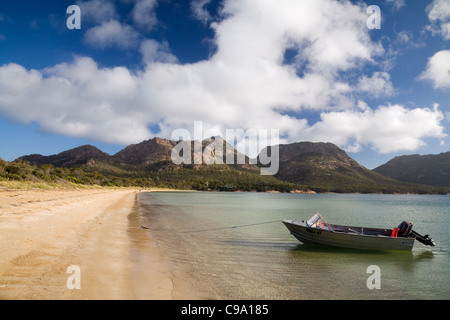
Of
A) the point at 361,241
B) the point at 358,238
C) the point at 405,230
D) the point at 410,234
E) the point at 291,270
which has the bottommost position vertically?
the point at 291,270

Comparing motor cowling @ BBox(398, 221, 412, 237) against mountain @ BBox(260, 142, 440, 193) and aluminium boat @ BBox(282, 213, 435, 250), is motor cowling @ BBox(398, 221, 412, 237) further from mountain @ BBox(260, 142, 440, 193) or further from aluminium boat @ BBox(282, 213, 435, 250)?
mountain @ BBox(260, 142, 440, 193)

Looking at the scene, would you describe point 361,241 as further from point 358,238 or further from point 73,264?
point 73,264

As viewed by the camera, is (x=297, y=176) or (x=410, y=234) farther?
(x=297, y=176)

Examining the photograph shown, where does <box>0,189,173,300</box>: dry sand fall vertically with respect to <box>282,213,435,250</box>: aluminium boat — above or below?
above

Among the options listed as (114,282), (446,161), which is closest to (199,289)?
(114,282)

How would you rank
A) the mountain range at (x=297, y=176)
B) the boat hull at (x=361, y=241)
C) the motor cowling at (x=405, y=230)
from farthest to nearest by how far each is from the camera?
the mountain range at (x=297, y=176), the motor cowling at (x=405, y=230), the boat hull at (x=361, y=241)

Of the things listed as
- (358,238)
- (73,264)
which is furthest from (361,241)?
(73,264)

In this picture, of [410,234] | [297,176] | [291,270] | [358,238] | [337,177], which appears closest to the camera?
[291,270]

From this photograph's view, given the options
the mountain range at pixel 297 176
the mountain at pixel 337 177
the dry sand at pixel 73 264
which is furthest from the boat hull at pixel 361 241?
the mountain at pixel 337 177

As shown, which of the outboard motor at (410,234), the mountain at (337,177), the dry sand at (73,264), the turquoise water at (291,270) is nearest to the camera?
the dry sand at (73,264)

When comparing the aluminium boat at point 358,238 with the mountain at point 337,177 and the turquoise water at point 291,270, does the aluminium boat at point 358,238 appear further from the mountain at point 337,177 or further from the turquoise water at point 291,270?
the mountain at point 337,177

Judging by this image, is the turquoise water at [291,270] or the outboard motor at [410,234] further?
the outboard motor at [410,234]

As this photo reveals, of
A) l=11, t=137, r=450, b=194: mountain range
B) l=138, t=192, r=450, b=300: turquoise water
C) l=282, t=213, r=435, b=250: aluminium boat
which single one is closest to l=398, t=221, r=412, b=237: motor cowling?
l=282, t=213, r=435, b=250: aluminium boat
